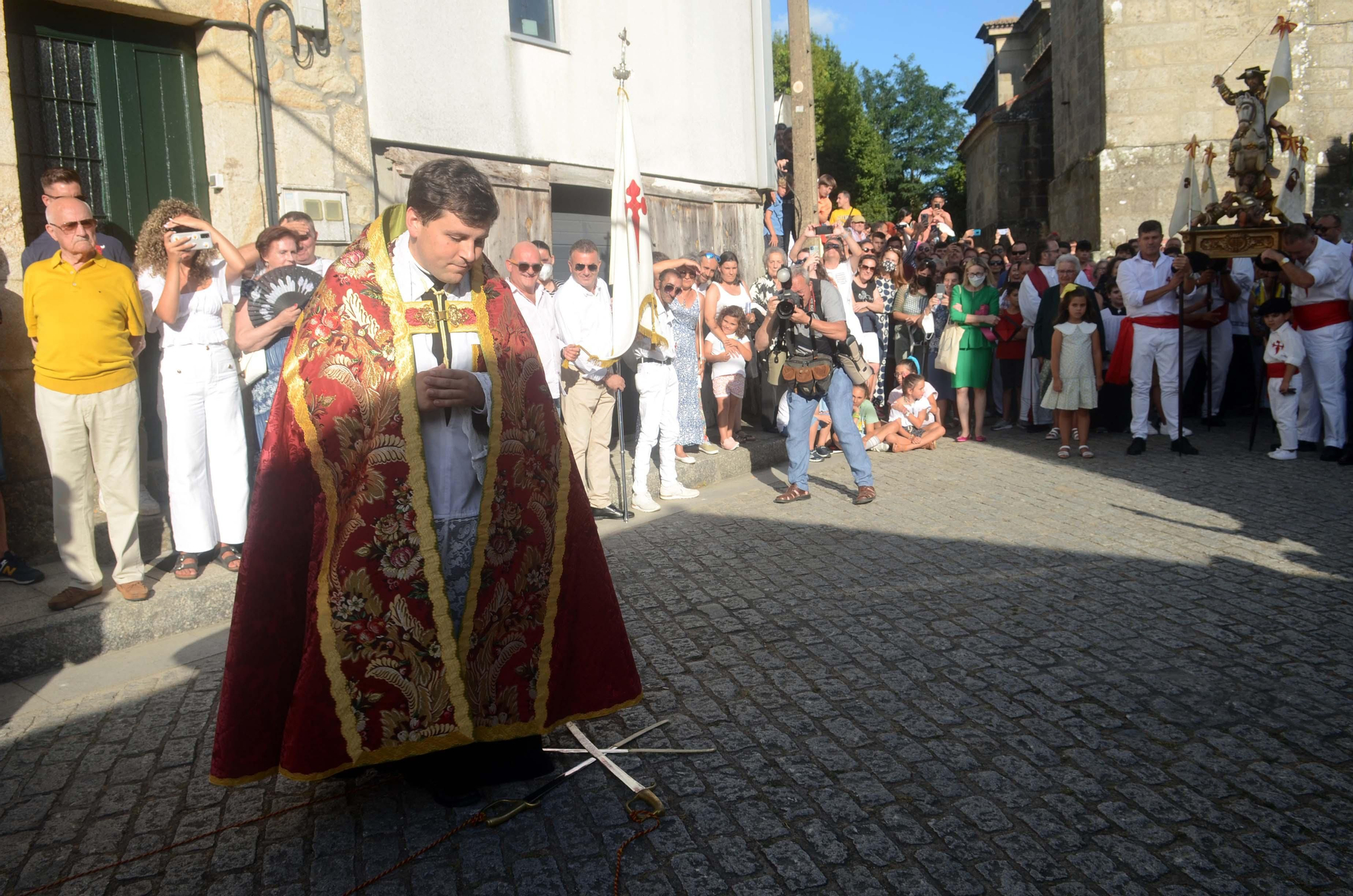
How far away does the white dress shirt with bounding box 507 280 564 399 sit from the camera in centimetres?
799

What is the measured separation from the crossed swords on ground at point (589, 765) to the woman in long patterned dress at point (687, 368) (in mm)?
5487

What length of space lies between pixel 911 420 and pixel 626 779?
803 cm

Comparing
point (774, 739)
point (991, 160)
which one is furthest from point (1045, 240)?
point (991, 160)

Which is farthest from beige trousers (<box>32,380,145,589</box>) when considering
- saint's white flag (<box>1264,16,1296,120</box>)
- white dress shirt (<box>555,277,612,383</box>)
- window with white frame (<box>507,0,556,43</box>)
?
saint's white flag (<box>1264,16,1296,120</box>)

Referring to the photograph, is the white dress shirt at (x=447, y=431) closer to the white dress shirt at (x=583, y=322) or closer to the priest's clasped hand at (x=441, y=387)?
the priest's clasped hand at (x=441, y=387)

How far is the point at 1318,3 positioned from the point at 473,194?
1777 centimetres

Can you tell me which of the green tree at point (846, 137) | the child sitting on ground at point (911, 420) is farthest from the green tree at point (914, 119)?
the child sitting on ground at point (911, 420)

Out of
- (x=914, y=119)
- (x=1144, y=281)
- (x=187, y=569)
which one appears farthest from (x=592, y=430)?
(x=914, y=119)

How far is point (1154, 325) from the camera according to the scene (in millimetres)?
10180

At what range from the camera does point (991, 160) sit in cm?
2602

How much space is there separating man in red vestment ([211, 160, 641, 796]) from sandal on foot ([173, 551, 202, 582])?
296 centimetres

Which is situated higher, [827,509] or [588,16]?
[588,16]

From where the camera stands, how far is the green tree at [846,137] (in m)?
44.5

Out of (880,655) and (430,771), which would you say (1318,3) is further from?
(430,771)
